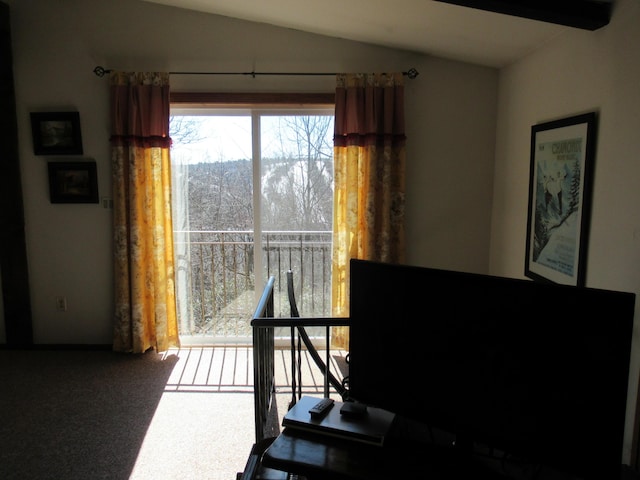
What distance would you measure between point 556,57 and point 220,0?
223cm

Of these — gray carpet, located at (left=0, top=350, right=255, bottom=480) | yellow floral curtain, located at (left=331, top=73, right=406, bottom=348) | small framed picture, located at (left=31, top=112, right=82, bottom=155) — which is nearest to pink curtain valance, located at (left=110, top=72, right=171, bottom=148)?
small framed picture, located at (left=31, top=112, right=82, bottom=155)

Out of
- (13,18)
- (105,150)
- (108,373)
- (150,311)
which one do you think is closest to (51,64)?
(13,18)

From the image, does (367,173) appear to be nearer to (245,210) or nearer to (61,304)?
(245,210)

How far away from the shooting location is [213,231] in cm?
382

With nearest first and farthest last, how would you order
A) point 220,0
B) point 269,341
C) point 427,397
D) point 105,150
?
point 427,397 < point 269,341 < point 220,0 < point 105,150

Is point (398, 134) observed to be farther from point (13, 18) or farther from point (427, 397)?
point (13, 18)

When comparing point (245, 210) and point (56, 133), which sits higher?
point (56, 133)

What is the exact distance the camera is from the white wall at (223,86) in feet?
11.4

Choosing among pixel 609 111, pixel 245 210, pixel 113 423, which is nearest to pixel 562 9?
pixel 609 111

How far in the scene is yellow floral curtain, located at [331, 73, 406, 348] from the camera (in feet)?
11.1

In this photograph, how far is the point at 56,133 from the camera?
355cm

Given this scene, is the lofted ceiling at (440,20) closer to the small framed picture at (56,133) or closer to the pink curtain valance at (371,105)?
the pink curtain valance at (371,105)

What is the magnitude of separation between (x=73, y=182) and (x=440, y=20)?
3.01m

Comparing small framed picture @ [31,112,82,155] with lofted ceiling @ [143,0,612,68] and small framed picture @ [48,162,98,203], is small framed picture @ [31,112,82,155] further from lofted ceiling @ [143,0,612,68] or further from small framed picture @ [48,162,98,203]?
lofted ceiling @ [143,0,612,68]
